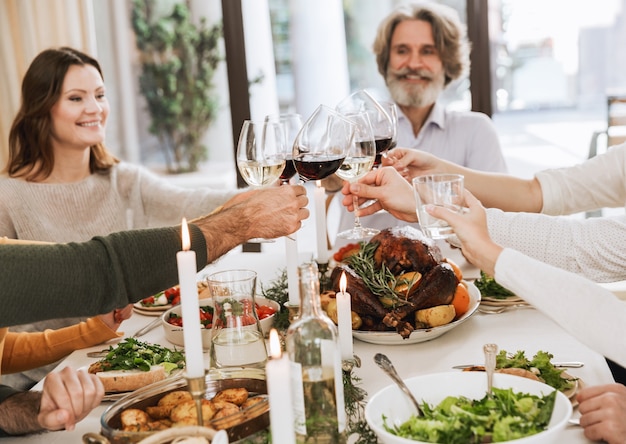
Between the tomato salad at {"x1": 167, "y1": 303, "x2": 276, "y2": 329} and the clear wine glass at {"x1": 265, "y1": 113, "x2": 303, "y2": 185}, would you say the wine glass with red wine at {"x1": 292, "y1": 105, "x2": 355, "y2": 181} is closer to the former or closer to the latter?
the clear wine glass at {"x1": 265, "y1": 113, "x2": 303, "y2": 185}

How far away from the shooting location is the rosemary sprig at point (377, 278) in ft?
5.41

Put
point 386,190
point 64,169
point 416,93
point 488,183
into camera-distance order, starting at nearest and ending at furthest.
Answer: point 386,190 < point 488,183 < point 64,169 < point 416,93

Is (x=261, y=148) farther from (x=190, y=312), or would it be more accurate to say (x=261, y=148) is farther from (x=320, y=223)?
(x=190, y=312)

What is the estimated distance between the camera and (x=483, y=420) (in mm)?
1044

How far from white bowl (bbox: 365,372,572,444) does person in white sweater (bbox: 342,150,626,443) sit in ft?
0.39

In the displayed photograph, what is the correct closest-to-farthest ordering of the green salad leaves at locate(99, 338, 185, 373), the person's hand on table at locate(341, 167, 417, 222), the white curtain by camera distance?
the green salad leaves at locate(99, 338, 185, 373)
the person's hand on table at locate(341, 167, 417, 222)
the white curtain

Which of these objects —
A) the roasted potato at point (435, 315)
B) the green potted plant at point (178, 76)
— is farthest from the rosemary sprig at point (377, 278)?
the green potted plant at point (178, 76)

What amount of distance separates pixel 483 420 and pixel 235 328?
1.64ft

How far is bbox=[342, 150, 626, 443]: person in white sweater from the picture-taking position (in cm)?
119

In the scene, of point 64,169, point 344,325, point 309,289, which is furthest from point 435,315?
point 64,169

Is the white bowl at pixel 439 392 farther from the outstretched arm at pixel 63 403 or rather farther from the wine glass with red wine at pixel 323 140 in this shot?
the wine glass with red wine at pixel 323 140

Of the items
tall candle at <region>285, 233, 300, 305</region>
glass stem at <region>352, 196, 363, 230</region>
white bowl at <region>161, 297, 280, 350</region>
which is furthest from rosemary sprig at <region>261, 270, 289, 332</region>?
glass stem at <region>352, 196, 363, 230</region>

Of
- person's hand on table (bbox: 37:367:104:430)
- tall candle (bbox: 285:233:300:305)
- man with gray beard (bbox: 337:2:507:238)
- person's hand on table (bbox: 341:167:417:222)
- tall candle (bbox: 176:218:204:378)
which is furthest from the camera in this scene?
man with gray beard (bbox: 337:2:507:238)

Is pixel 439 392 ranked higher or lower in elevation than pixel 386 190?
lower
